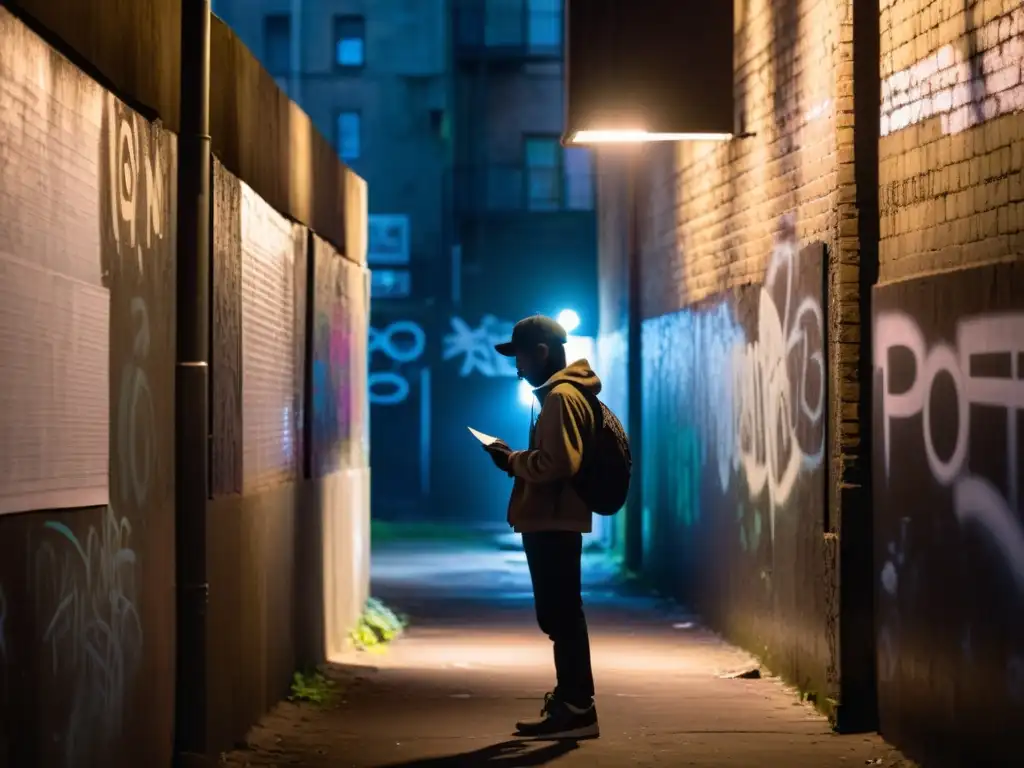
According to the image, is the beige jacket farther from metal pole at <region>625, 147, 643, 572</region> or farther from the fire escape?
the fire escape

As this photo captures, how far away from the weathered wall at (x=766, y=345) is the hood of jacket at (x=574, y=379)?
1.59 metres

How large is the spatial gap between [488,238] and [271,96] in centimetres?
2696

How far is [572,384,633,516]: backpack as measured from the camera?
9156 mm

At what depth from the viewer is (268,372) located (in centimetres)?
1041

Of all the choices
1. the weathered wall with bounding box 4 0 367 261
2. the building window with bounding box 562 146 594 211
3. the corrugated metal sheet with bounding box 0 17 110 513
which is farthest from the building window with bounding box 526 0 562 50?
the corrugated metal sheet with bounding box 0 17 110 513

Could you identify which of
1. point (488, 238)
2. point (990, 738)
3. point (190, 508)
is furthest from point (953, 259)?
point (488, 238)

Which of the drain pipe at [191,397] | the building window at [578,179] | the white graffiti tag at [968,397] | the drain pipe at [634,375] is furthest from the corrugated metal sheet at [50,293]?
the building window at [578,179]

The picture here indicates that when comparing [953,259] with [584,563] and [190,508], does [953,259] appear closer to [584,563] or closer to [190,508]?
[190,508]

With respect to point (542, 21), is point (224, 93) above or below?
below

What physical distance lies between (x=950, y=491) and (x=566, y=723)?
242 centimetres

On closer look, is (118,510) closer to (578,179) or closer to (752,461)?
(752,461)

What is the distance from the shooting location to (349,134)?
128 ft

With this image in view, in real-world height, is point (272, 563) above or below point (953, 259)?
below

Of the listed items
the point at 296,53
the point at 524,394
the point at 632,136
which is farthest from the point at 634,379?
the point at 296,53
